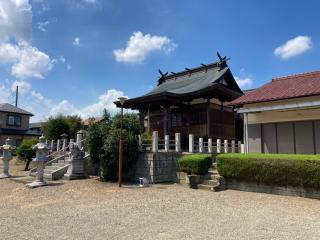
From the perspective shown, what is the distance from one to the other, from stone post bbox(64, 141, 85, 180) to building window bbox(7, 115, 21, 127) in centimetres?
3014

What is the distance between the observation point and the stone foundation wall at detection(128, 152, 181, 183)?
15.4 meters

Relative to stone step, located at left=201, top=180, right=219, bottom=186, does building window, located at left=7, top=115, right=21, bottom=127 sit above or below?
above

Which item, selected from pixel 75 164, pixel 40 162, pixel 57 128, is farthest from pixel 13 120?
pixel 40 162

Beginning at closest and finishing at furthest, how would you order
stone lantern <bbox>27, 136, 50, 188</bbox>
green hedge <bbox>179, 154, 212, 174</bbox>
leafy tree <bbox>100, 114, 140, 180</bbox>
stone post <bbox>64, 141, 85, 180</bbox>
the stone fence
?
green hedge <bbox>179, 154, 212, 174</bbox>, stone lantern <bbox>27, 136, 50, 188</bbox>, leafy tree <bbox>100, 114, 140, 180</bbox>, the stone fence, stone post <bbox>64, 141, 85, 180</bbox>

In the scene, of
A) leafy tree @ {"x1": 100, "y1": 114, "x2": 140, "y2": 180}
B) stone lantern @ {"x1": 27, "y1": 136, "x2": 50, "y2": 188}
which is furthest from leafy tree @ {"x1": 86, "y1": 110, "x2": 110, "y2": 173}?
stone lantern @ {"x1": 27, "y1": 136, "x2": 50, "y2": 188}

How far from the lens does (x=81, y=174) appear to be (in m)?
17.3

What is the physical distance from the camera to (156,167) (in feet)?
50.5

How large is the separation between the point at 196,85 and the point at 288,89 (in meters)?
8.53

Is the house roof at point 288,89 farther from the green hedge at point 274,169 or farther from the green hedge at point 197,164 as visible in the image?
the green hedge at point 197,164

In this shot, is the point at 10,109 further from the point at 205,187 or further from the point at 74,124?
the point at 205,187

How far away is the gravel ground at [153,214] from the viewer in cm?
712

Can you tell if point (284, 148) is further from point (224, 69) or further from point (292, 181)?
point (224, 69)

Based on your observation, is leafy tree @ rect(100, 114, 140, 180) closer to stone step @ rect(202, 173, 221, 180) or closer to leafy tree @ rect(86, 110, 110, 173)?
leafy tree @ rect(86, 110, 110, 173)

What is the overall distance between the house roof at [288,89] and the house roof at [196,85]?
360 cm
